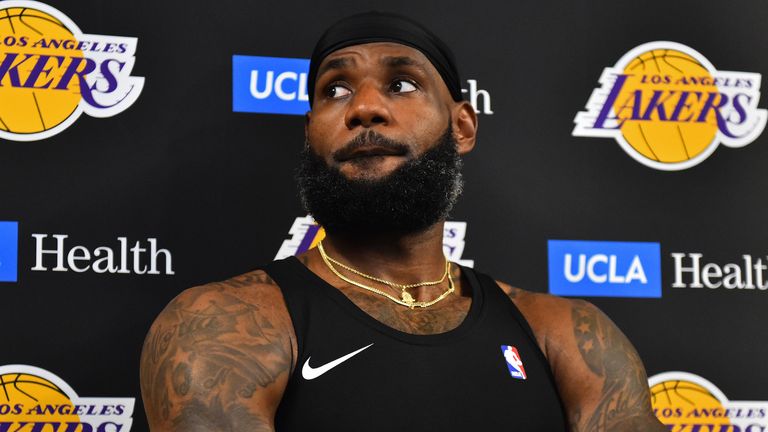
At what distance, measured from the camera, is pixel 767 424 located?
8.62ft

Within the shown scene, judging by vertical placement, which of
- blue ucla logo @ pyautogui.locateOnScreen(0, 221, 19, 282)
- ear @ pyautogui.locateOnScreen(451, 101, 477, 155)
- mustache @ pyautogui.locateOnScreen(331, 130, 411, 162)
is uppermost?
ear @ pyautogui.locateOnScreen(451, 101, 477, 155)

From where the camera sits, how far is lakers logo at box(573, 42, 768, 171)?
8.83ft

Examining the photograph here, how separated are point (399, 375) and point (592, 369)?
426 mm

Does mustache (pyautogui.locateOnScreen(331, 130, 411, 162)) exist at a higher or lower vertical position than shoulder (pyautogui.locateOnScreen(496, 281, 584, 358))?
higher

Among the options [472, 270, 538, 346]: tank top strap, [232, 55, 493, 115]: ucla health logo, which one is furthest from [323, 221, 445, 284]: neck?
[232, 55, 493, 115]: ucla health logo

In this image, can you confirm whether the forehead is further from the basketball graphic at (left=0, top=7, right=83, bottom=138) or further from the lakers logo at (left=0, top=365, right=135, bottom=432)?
the lakers logo at (left=0, top=365, right=135, bottom=432)

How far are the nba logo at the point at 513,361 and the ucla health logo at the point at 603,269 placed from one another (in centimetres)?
61

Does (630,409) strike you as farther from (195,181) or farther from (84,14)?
(84,14)

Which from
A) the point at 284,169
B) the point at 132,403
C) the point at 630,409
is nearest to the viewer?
the point at 630,409

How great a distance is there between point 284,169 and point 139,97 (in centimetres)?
36

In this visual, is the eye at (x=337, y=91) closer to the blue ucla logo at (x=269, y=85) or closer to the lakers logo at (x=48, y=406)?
the blue ucla logo at (x=269, y=85)

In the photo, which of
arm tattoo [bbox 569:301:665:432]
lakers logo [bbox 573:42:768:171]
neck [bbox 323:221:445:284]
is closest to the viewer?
arm tattoo [bbox 569:301:665:432]

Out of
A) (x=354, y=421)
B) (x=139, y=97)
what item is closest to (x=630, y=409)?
(x=354, y=421)

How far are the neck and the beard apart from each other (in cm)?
2
